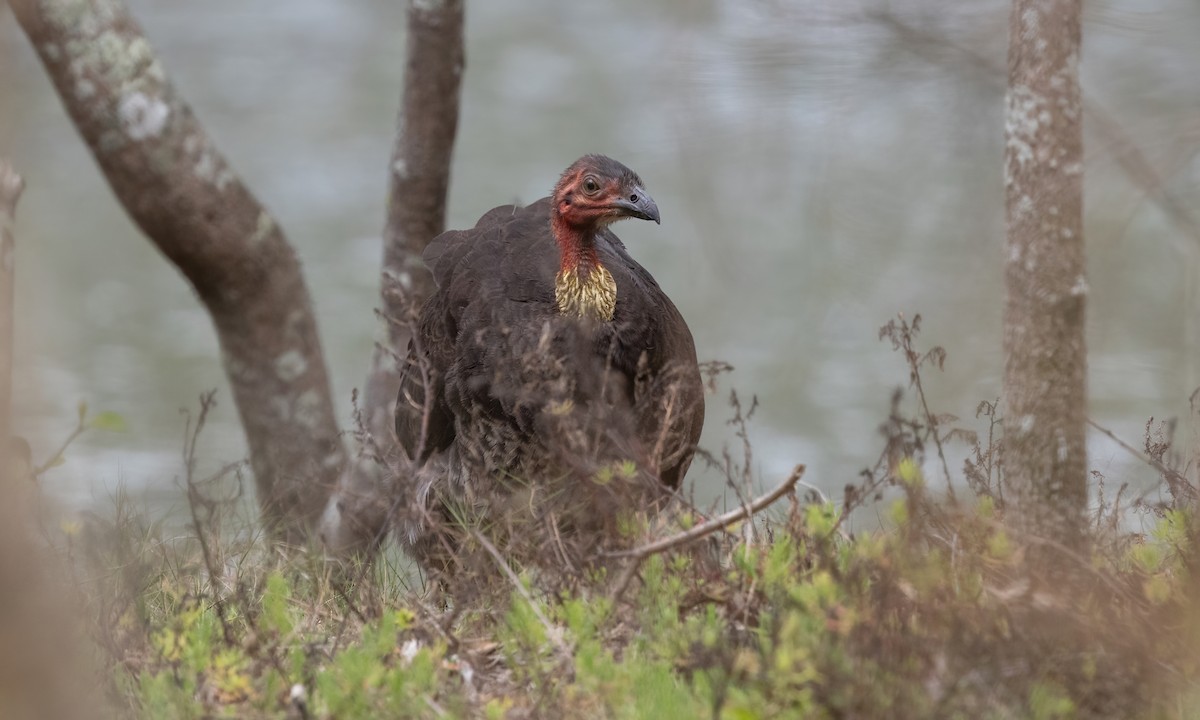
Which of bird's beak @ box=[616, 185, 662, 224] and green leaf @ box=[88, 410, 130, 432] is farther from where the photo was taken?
bird's beak @ box=[616, 185, 662, 224]

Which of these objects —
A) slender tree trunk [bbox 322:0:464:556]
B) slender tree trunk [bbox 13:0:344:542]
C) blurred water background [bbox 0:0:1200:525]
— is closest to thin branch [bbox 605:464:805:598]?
blurred water background [bbox 0:0:1200:525]

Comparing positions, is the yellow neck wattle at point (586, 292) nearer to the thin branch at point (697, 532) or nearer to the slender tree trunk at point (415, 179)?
the slender tree trunk at point (415, 179)

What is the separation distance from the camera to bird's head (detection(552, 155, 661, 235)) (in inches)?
203

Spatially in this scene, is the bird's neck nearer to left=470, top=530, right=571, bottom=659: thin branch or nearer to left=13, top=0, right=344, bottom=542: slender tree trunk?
left=470, top=530, right=571, bottom=659: thin branch

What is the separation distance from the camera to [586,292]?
16.6ft

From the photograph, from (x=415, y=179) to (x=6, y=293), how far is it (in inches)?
136

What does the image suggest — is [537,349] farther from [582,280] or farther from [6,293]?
[6,293]

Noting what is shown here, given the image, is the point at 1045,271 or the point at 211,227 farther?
the point at 211,227

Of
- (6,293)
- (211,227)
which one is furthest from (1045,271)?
(211,227)

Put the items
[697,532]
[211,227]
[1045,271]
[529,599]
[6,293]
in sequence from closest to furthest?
[6,293] → [697,532] → [529,599] → [1045,271] → [211,227]

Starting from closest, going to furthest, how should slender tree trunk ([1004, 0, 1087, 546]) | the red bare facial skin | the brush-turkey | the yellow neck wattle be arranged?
slender tree trunk ([1004, 0, 1087, 546]), the brush-turkey, the yellow neck wattle, the red bare facial skin

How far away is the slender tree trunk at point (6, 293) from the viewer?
298 cm

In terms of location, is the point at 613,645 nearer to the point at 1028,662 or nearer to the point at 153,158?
the point at 1028,662

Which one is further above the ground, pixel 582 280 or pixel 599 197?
pixel 599 197
